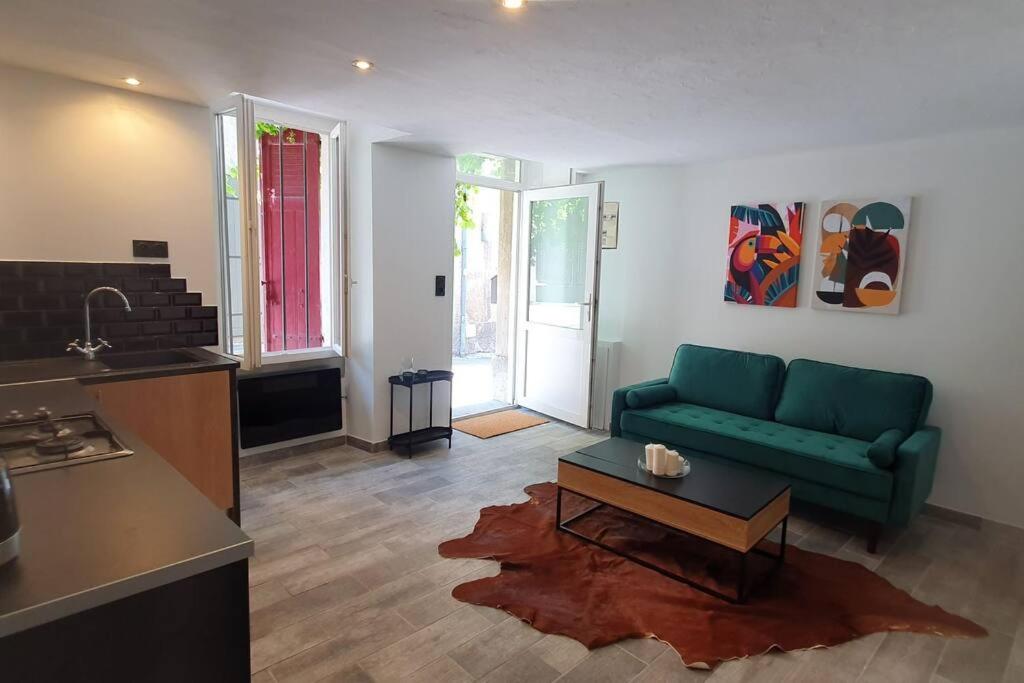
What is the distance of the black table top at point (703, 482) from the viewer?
2.55m

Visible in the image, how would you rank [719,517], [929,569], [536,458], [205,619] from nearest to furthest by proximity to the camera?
[205,619] < [719,517] < [929,569] < [536,458]

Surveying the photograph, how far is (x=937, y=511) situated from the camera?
352 centimetres

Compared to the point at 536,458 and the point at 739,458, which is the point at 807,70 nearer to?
the point at 739,458

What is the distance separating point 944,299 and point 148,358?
464cm

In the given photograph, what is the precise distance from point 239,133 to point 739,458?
3498 mm

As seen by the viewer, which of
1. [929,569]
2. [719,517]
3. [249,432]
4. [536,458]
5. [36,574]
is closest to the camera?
[36,574]

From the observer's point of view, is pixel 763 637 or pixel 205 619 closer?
pixel 205 619

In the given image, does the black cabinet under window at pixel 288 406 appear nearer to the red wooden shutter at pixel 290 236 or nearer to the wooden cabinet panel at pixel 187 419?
the red wooden shutter at pixel 290 236

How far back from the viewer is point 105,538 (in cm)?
107

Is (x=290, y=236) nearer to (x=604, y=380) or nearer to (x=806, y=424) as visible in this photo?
(x=604, y=380)

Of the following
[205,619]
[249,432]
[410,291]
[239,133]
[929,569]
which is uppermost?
[239,133]

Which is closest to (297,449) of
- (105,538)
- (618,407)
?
(618,407)

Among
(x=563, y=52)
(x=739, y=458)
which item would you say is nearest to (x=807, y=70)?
(x=563, y=52)

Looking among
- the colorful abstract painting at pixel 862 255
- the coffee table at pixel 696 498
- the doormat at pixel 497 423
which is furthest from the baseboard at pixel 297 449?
the colorful abstract painting at pixel 862 255
